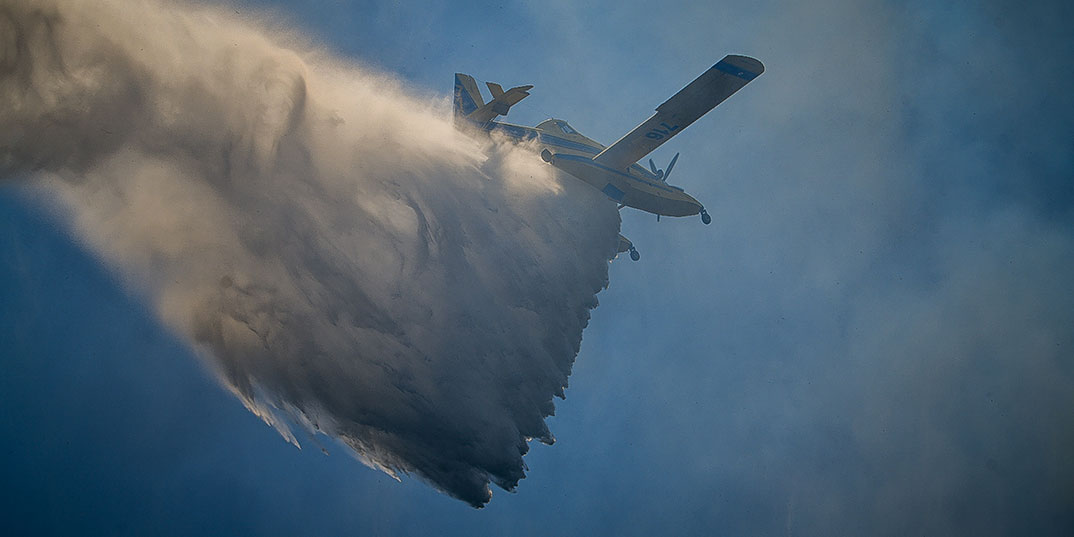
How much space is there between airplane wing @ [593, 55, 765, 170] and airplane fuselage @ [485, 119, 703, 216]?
57 centimetres

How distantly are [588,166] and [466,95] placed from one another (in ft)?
21.4

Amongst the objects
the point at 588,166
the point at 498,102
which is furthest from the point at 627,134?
the point at 498,102

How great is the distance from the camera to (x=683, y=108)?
77.7ft

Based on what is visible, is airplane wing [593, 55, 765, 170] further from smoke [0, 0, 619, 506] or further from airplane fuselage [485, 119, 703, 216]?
smoke [0, 0, 619, 506]

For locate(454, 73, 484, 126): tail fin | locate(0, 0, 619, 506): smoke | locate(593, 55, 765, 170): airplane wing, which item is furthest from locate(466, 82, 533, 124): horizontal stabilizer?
locate(0, 0, 619, 506): smoke

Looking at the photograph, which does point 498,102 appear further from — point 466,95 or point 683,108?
point 683,108

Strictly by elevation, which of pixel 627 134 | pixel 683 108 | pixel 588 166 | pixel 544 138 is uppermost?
pixel 683 108

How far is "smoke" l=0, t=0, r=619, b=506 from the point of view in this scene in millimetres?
12023

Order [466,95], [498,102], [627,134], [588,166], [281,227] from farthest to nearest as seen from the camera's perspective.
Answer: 1. [466,95]
2. [588,166]
3. [627,134]
4. [498,102]
5. [281,227]

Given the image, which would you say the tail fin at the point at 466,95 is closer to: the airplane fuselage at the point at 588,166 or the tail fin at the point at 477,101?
the tail fin at the point at 477,101

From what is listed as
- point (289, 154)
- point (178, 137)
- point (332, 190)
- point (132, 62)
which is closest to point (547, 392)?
point (332, 190)

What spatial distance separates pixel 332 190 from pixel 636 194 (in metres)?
16.7

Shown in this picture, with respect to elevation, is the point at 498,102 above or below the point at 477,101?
below

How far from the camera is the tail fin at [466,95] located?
26.3 m
